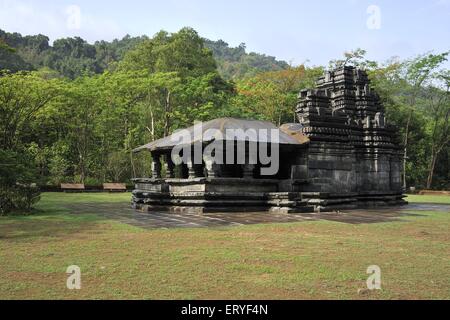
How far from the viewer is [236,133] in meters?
14.0

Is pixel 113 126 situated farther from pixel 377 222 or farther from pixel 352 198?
pixel 377 222

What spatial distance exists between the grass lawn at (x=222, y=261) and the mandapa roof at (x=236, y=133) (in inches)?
194

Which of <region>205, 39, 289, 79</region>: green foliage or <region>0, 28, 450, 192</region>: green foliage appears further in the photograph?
<region>205, 39, 289, 79</region>: green foliage

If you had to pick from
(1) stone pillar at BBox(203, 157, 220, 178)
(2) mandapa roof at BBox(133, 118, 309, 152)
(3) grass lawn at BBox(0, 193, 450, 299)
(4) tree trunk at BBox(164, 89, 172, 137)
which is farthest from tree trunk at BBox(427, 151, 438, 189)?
(3) grass lawn at BBox(0, 193, 450, 299)

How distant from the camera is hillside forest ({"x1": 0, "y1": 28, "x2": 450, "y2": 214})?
29812 mm

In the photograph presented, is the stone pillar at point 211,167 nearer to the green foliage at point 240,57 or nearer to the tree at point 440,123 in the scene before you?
the tree at point 440,123

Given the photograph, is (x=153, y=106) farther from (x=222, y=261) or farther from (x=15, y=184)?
(x=222, y=261)

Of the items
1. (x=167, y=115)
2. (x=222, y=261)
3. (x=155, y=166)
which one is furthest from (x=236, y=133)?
(x=167, y=115)

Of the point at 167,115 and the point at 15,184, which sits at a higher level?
the point at 167,115

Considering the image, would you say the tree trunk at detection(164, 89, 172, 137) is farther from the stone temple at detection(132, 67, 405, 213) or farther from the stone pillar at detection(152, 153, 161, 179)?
the stone pillar at detection(152, 153, 161, 179)

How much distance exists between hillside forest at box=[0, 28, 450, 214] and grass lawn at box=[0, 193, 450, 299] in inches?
842

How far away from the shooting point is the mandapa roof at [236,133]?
1378 cm

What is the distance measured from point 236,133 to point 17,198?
684 centimetres
